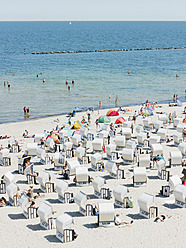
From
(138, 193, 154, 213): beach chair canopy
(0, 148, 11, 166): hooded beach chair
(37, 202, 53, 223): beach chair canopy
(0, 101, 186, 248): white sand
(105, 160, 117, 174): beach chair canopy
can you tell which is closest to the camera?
(0, 101, 186, 248): white sand

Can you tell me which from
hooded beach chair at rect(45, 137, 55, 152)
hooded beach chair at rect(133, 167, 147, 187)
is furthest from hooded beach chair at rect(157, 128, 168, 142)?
hooded beach chair at rect(133, 167, 147, 187)

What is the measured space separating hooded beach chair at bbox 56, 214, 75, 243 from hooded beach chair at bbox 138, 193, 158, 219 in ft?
12.3

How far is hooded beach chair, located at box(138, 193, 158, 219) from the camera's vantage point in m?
19.6

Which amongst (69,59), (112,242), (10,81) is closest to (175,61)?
(69,59)

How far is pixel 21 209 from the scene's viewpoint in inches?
832

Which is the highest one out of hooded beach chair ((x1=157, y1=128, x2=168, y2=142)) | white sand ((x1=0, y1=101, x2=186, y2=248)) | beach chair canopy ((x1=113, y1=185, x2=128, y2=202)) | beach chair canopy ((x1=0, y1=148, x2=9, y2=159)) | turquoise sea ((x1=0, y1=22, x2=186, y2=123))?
turquoise sea ((x1=0, y1=22, x2=186, y2=123))

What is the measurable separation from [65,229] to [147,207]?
4220mm

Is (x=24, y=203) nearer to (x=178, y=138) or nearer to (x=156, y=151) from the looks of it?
(x=156, y=151)

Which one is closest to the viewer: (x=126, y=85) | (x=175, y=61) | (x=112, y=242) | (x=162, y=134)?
(x=112, y=242)

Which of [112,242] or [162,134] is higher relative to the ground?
[162,134]

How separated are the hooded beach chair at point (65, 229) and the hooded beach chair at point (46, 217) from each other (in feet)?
2.91

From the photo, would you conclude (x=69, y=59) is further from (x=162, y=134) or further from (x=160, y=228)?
(x=160, y=228)

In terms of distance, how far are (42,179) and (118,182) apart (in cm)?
454

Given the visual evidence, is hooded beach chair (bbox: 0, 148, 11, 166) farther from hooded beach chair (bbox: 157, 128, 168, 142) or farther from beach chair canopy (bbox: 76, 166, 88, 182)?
hooded beach chair (bbox: 157, 128, 168, 142)
